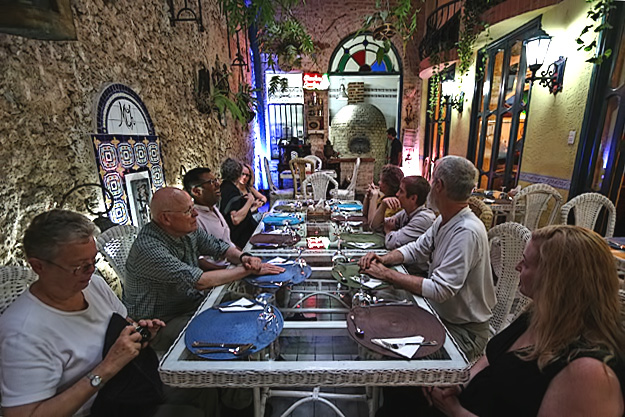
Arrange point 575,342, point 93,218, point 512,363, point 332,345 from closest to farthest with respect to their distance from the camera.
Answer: point 575,342 < point 512,363 < point 332,345 < point 93,218

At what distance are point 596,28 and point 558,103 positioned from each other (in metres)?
0.97

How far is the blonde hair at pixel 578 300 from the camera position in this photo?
0.75 meters

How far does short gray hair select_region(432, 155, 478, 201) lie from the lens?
1446mm

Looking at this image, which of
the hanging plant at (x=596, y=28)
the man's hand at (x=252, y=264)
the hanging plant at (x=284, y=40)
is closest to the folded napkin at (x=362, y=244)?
the man's hand at (x=252, y=264)

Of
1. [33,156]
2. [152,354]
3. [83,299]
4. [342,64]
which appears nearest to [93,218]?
[33,156]

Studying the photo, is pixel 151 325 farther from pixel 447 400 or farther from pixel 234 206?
pixel 234 206

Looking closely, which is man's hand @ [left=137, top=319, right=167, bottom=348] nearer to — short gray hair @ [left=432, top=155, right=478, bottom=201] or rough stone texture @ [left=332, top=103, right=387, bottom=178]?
short gray hair @ [left=432, top=155, right=478, bottom=201]

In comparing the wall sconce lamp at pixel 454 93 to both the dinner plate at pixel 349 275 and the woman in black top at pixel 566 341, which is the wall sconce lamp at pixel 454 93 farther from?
the woman in black top at pixel 566 341

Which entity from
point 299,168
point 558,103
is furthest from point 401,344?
point 299,168

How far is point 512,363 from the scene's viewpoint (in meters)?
0.87

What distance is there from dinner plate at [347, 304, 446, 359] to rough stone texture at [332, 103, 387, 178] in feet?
26.4

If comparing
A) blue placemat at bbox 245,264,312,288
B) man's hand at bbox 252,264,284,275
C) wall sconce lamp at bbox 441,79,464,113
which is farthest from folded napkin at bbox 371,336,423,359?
wall sconce lamp at bbox 441,79,464,113

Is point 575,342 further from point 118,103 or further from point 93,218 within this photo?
point 118,103

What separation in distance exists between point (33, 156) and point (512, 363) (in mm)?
2183
